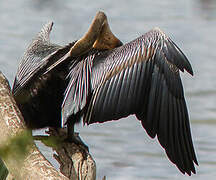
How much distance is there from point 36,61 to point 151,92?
1.18m

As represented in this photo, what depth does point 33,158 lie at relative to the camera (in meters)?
3.55

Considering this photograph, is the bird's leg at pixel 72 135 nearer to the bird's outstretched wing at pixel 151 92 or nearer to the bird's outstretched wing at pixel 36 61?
the bird's outstretched wing at pixel 151 92

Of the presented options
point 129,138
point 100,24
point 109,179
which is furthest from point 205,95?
point 100,24

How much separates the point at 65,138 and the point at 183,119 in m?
0.98

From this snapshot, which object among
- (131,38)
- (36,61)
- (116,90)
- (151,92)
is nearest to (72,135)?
(116,90)

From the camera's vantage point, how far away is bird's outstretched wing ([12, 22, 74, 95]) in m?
5.73

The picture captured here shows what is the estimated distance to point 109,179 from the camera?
10609 millimetres

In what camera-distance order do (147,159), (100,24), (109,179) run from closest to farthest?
(100,24), (109,179), (147,159)

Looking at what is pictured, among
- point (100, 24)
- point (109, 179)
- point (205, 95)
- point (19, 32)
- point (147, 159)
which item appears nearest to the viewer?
point (100, 24)

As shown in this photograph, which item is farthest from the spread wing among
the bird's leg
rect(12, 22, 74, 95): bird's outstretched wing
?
the bird's leg

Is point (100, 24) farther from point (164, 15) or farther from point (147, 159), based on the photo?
point (164, 15)

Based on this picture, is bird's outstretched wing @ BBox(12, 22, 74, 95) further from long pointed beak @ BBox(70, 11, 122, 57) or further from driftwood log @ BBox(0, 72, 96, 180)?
driftwood log @ BBox(0, 72, 96, 180)

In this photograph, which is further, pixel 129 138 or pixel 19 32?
pixel 19 32

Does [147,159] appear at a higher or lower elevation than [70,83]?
lower
